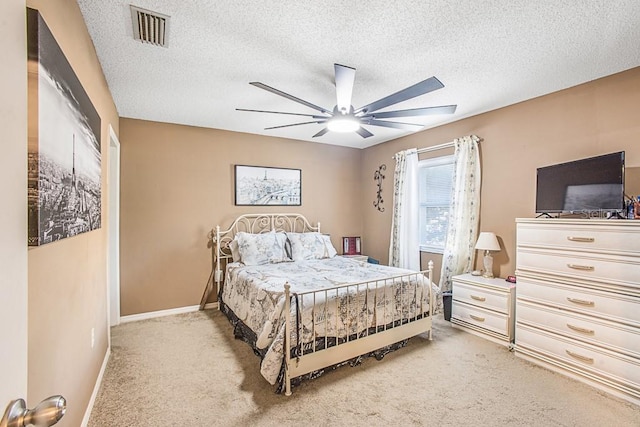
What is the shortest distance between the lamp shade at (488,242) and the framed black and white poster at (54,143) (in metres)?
3.63

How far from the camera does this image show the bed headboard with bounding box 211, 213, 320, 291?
4.33m

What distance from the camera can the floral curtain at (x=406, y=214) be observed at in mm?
4586

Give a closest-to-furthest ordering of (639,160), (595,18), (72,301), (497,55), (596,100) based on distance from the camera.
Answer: (72,301) → (595,18) → (497,55) → (639,160) → (596,100)

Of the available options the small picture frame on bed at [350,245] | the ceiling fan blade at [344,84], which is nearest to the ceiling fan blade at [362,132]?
the ceiling fan blade at [344,84]

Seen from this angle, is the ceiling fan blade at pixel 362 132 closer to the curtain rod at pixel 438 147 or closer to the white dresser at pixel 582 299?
the curtain rod at pixel 438 147

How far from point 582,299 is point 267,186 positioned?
391 cm

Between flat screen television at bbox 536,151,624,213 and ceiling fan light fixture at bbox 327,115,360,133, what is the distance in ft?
6.28

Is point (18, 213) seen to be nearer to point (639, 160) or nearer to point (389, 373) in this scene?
point (389, 373)

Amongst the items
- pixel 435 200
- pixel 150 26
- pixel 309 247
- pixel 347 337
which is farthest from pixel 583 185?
pixel 150 26

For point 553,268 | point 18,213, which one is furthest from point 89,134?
point 553,268

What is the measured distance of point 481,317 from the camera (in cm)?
329

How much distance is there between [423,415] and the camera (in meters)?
2.06

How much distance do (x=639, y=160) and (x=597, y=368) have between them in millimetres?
1752

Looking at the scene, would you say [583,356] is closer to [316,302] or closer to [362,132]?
[316,302]
